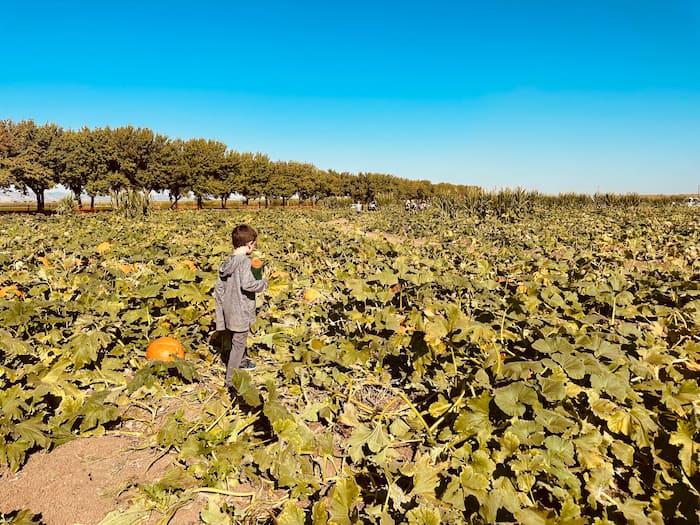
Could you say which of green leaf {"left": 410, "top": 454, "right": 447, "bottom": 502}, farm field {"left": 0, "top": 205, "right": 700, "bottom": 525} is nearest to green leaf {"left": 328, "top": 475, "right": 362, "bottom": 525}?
farm field {"left": 0, "top": 205, "right": 700, "bottom": 525}

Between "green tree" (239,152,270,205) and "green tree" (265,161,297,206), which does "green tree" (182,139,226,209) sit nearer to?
"green tree" (239,152,270,205)

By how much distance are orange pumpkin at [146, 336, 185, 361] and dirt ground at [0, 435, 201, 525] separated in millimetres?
1010

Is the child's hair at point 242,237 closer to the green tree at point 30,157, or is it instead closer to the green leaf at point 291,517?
the green leaf at point 291,517

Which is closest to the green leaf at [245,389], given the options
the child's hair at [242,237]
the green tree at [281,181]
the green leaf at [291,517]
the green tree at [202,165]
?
the green leaf at [291,517]

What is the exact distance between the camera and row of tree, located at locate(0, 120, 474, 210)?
135 ft

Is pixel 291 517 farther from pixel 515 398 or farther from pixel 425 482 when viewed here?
pixel 515 398

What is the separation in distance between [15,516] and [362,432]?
198 centimetres

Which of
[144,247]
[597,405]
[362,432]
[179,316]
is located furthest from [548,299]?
[144,247]

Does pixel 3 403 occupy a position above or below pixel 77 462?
above

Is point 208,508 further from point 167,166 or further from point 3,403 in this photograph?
point 167,166

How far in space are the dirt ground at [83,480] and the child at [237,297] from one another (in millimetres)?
1073

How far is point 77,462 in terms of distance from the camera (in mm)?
2740

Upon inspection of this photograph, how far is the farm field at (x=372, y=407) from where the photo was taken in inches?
86.3

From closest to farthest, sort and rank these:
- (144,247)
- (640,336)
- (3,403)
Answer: (3,403), (640,336), (144,247)
